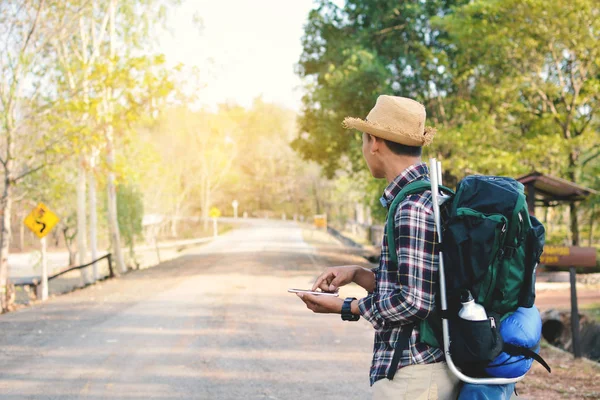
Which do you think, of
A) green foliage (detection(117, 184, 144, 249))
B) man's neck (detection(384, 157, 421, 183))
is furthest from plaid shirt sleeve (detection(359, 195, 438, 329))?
green foliage (detection(117, 184, 144, 249))

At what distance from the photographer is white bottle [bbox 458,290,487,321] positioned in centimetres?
272

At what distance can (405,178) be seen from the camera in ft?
9.88

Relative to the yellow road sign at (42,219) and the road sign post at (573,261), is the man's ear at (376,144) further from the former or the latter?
the yellow road sign at (42,219)

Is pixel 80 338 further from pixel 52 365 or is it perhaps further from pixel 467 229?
pixel 467 229

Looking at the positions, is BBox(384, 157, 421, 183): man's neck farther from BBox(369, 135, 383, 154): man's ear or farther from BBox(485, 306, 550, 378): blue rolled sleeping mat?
BBox(485, 306, 550, 378): blue rolled sleeping mat

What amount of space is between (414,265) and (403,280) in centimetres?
7

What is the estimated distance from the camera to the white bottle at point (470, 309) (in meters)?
2.72

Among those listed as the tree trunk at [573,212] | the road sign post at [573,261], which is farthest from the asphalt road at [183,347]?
the tree trunk at [573,212]

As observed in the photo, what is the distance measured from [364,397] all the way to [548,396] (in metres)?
1.93

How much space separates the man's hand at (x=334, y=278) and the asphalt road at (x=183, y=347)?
4207mm

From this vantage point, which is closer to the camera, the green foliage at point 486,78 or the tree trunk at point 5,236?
the tree trunk at point 5,236

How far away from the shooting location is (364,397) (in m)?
7.32

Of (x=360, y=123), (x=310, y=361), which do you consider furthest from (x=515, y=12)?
(x=360, y=123)

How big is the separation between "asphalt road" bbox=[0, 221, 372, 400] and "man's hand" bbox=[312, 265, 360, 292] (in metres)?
4.21
